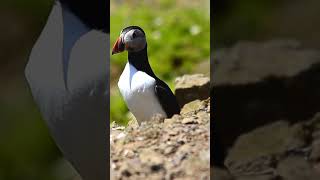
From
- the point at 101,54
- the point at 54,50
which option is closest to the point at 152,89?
the point at 101,54

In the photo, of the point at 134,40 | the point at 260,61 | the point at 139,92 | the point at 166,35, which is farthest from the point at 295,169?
the point at 166,35

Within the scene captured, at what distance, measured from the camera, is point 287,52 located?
2.56 meters

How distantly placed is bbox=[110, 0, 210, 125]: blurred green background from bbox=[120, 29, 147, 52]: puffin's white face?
5 centimetres

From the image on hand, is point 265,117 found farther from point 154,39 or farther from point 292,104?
point 154,39

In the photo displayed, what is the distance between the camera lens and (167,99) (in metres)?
2.58

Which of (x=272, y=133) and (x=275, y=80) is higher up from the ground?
(x=275, y=80)

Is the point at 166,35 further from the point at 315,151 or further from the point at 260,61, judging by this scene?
the point at 315,151

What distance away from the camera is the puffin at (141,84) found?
256cm

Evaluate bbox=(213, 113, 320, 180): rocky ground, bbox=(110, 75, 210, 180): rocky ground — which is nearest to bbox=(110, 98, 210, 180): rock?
bbox=(110, 75, 210, 180): rocky ground

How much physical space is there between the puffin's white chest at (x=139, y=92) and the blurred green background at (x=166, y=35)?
60 millimetres

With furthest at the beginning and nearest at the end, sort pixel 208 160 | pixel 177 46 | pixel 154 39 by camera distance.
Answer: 1. pixel 177 46
2. pixel 154 39
3. pixel 208 160

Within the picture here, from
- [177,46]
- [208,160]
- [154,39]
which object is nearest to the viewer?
[208,160]

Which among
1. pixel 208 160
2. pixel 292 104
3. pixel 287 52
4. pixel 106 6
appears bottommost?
pixel 208 160

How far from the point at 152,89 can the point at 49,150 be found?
0.51 metres
